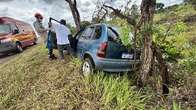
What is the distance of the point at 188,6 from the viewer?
142 feet

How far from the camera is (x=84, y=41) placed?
12.0 m

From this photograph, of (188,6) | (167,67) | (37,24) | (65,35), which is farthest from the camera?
(188,6)

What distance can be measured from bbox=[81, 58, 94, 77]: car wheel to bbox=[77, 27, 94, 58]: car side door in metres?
0.52

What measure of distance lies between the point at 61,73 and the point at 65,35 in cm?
241

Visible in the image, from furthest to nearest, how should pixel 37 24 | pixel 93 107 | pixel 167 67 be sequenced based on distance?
pixel 37 24 → pixel 167 67 → pixel 93 107

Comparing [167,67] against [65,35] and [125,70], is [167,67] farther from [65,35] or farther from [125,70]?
[65,35]

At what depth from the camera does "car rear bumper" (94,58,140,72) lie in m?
10.2

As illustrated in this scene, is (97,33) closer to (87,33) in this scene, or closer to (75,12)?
(87,33)

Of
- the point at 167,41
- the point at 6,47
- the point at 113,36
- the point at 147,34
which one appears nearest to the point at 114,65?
the point at 113,36

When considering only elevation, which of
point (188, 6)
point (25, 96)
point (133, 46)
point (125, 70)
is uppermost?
point (188, 6)

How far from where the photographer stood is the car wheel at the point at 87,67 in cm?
1073

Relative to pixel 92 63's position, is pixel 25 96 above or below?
below

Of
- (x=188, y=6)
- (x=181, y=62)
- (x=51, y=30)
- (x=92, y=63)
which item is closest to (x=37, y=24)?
(x=51, y=30)

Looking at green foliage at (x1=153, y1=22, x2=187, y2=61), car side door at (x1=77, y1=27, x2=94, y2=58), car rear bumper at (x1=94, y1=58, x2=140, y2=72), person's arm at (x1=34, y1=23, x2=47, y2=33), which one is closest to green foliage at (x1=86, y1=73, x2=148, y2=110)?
car rear bumper at (x1=94, y1=58, x2=140, y2=72)
